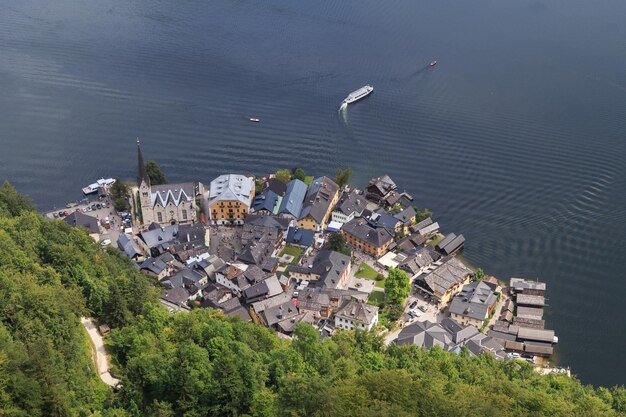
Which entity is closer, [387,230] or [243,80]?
[387,230]

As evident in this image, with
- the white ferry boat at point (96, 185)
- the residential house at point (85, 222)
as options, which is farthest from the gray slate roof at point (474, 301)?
the white ferry boat at point (96, 185)

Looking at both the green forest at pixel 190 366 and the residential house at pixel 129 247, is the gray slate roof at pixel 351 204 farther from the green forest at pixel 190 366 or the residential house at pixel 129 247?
the green forest at pixel 190 366

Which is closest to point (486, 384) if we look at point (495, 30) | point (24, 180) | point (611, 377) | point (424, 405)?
point (424, 405)

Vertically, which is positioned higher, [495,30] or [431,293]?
[495,30]

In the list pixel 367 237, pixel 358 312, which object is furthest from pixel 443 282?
pixel 358 312

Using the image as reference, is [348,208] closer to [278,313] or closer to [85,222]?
[278,313]

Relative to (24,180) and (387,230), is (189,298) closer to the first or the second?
(387,230)

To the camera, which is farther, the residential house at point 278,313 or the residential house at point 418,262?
the residential house at point 418,262
